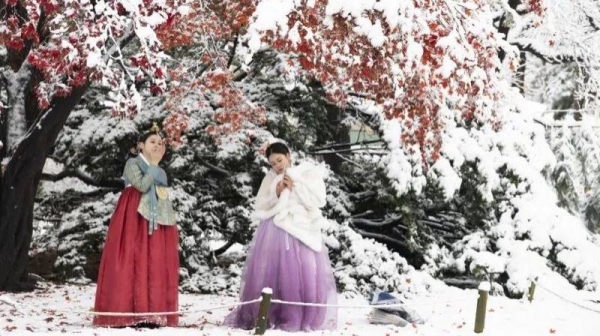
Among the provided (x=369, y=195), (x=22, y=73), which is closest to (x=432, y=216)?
(x=369, y=195)

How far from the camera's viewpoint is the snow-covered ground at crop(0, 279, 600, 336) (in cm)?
706

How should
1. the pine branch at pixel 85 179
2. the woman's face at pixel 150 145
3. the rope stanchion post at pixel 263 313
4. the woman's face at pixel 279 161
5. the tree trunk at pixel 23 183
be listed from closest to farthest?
1. the rope stanchion post at pixel 263 313
2. the woman's face at pixel 150 145
3. the woman's face at pixel 279 161
4. the tree trunk at pixel 23 183
5. the pine branch at pixel 85 179

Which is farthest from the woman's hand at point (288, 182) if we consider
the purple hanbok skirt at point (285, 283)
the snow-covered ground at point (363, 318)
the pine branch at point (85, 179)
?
the pine branch at point (85, 179)

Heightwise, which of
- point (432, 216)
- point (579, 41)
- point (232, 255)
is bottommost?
point (232, 255)

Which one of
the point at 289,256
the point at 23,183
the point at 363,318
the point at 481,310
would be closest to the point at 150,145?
the point at 289,256

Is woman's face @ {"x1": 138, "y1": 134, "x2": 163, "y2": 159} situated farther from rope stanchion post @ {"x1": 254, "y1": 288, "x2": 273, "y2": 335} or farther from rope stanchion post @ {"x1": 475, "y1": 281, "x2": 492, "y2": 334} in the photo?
rope stanchion post @ {"x1": 475, "y1": 281, "x2": 492, "y2": 334}

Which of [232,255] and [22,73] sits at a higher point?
[22,73]

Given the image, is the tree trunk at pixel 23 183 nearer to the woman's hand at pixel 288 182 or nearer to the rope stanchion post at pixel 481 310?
the woman's hand at pixel 288 182

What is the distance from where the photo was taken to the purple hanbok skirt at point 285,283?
7.41 meters

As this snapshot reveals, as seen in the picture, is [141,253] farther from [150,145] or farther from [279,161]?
[279,161]

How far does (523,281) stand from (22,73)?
737 cm

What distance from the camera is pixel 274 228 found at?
7590mm

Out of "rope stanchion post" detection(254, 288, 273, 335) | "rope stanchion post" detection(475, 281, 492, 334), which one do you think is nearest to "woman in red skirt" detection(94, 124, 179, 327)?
"rope stanchion post" detection(254, 288, 273, 335)

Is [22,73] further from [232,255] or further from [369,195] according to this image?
[369,195]
